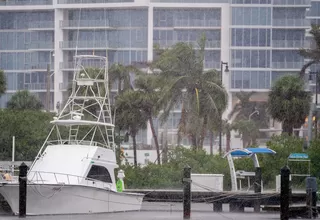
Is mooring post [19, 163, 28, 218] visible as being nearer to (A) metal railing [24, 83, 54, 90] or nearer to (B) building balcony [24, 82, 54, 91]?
(B) building balcony [24, 82, 54, 91]

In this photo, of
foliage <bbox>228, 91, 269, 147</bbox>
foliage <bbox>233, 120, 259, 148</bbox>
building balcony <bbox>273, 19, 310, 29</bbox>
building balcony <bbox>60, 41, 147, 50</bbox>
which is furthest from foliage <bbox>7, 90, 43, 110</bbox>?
building balcony <bbox>273, 19, 310, 29</bbox>

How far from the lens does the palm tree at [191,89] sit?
73562 mm

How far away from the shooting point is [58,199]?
43031 mm

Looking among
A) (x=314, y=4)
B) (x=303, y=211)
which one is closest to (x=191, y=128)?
(x=303, y=211)

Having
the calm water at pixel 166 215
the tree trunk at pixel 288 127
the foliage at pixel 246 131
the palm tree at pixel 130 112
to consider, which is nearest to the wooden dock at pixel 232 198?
the calm water at pixel 166 215

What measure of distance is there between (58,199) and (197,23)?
67839 mm

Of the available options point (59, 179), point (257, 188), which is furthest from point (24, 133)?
point (59, 179)

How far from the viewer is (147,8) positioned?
10956cm

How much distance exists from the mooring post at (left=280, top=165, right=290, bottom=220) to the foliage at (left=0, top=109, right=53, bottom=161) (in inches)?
1140

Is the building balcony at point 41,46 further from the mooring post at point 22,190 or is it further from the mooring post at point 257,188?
the mooring post at point 22,190

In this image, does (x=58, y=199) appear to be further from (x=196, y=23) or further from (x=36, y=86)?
(x=36, y=86)

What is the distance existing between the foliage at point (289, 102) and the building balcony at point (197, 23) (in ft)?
84.1

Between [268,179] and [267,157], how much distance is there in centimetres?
147

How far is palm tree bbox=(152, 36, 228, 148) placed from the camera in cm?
7356
